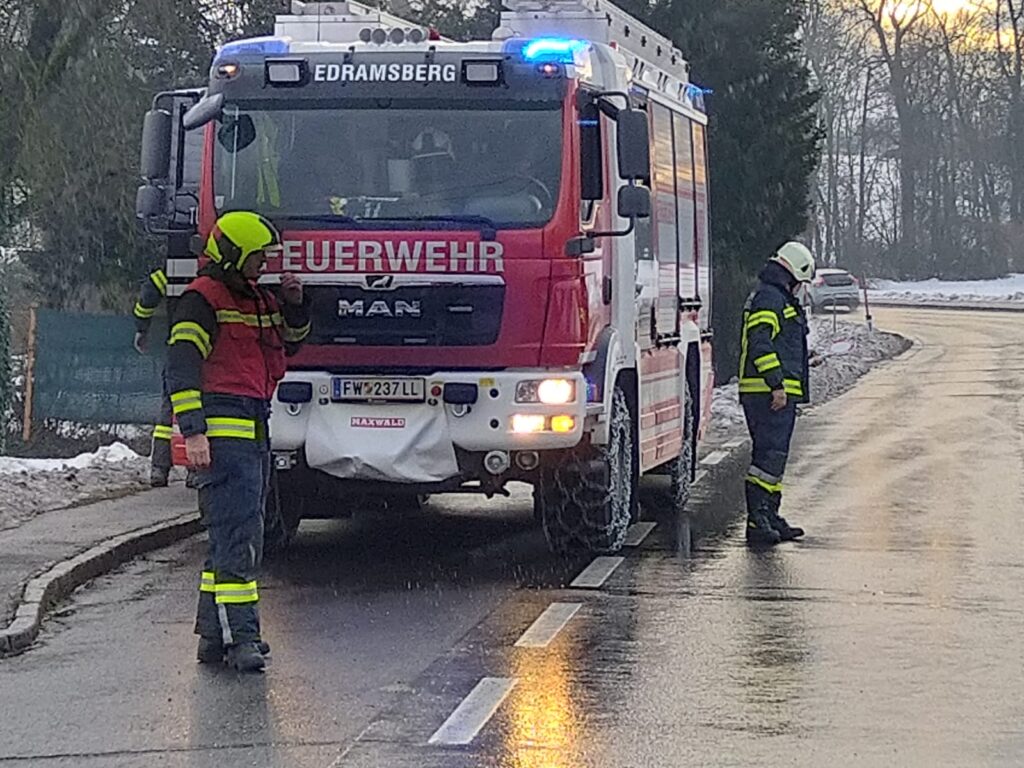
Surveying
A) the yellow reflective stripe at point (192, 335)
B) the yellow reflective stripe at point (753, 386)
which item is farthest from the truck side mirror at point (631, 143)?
the yellow reflective stripe at point (192, 335)

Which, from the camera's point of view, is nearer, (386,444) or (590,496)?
(386,444)

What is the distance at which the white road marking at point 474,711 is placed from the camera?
697 cm

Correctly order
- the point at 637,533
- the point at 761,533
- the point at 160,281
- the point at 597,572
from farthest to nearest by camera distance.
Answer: the point at 637,533 < the point at 761,533 < the point at 597,572 < the point at 160,281

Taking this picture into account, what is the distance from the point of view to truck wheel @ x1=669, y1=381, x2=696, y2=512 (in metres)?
14.6

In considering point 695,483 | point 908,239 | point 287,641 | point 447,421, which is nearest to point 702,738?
point 287,641

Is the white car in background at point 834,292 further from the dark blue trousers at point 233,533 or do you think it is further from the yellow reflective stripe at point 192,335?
the yellow reflective stripe at point 192,335

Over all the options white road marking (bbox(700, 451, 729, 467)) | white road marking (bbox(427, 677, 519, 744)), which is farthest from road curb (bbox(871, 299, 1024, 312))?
white road marking (bbox(427, 677, 519, 744))

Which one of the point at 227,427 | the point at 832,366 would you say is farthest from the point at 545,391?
the point at 832,366

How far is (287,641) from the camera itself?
8930mm

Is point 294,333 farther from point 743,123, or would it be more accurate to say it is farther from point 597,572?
point 743,123

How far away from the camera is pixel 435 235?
10.6 meters

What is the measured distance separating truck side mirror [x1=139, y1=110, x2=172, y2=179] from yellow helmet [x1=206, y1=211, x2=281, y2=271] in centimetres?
321

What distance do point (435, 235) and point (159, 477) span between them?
4.91 m

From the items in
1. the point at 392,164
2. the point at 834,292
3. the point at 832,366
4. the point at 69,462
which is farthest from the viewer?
the point at 834,292
